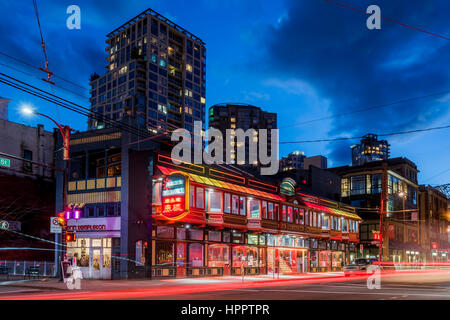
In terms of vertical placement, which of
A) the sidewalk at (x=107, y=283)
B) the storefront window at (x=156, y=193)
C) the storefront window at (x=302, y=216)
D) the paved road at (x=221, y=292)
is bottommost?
the sidewalk at (x=107, y=283)

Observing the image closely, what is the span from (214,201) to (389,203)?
46187 mm

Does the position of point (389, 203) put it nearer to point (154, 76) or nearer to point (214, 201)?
point (214, 201)

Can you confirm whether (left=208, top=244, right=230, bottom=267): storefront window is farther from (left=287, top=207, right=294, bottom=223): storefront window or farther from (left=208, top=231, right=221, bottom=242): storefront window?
(left=287, top=207, right=294, bottom=223): storefront window

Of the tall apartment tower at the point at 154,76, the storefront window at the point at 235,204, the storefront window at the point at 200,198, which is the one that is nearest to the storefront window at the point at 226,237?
the storefront window at the point at 235,204

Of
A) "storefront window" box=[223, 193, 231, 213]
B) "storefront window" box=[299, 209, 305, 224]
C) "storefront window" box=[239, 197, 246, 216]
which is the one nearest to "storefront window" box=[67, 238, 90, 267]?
"storefront window" box=[223, 193, 231, 213]

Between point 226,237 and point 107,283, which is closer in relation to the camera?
point 107,283

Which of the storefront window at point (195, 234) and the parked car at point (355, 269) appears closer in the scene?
the storefront window at point (195, 234)

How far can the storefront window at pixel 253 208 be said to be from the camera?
40.3m

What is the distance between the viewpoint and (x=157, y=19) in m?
110

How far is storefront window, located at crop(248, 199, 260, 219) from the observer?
4028 cm

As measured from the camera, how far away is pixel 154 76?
109000 millimetres

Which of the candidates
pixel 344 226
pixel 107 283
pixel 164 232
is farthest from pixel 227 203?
pixel 344 226

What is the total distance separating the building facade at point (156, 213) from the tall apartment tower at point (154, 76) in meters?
66.3

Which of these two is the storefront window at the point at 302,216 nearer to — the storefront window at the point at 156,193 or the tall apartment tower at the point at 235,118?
the storefront window at the point at 156,193
